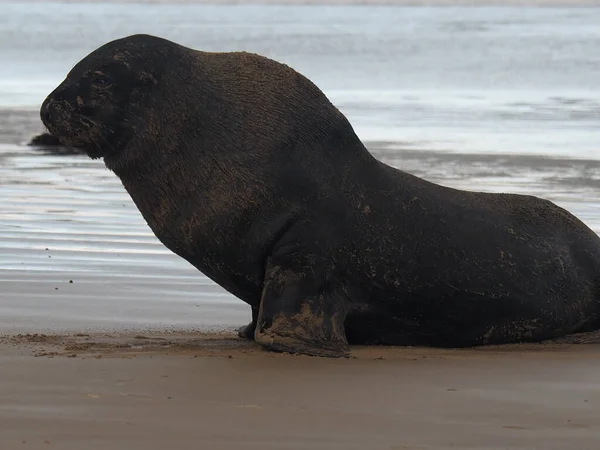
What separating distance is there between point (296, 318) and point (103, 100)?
136 centimetres

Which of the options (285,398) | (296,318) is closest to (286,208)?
(296,318)

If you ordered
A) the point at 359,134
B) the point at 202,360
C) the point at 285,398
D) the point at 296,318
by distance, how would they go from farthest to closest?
the point at 359,134, the point at 296,318, the point at 202,360, the point at 285,398

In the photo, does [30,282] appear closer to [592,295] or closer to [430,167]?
[592,295]

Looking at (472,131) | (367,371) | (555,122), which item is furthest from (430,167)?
(367,371)

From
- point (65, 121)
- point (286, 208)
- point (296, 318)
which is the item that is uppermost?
point (65, 121)

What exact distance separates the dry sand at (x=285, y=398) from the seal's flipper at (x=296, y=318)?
0.10 meters

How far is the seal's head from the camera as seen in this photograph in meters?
6.71

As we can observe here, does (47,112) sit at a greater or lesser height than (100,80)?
lesser

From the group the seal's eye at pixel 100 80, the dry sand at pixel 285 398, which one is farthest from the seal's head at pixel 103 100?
the dry sand at pixel 285 398

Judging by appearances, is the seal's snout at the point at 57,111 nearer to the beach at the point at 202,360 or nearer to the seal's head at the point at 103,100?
the seal's head at the point at 103,100

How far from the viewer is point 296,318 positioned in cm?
661

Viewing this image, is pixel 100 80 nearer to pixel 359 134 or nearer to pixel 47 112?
pixel 47 112

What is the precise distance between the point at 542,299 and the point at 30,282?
11.2 feet

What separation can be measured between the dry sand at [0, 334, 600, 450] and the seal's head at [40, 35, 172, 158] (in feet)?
3.20
